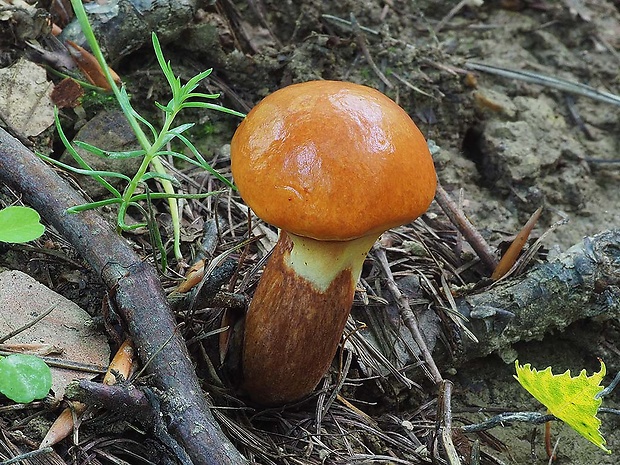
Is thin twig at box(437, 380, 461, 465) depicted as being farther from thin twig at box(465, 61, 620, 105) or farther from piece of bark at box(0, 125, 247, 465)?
thin twig at box(465, 61, 620, 105)

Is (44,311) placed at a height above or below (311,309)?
above

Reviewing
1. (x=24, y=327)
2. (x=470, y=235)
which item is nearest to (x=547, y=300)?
(x=470, y=235)

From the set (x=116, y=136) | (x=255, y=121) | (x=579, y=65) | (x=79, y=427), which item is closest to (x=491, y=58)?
(x=579, y=65)

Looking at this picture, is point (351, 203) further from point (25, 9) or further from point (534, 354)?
point (25, 9)

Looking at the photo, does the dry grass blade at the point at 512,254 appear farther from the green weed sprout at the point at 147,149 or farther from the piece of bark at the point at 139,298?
the piece of bark at the point at 139,298

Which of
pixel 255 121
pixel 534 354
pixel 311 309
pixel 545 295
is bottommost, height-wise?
pixel 534 354

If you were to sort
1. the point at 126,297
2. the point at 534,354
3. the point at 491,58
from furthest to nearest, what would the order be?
the point at 491,58, the point at 534,354, the point at 126,297
